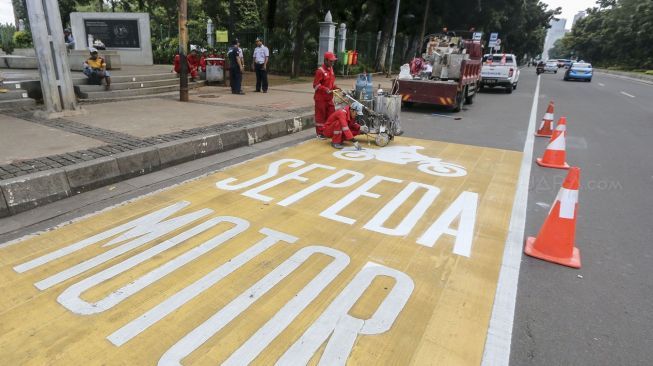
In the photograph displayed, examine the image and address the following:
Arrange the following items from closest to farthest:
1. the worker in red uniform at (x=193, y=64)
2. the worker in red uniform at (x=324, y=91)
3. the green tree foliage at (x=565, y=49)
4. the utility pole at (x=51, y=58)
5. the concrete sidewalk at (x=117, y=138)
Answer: the concrete sidewalk at (x=117, y=138) < the utility pole at (x=51, y=58) < the worker in red uniform at (x=324, y=91) < the worker in red uniform at (x=193, y=64) < the green tree foliage at (x=565, y=49)

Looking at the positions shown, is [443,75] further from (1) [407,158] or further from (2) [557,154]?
(1) [407,158]

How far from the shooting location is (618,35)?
6034cm

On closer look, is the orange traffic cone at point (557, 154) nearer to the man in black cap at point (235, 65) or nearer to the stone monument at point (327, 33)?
the man in black cap at point (235, 65)

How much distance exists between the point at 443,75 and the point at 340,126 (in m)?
7.51

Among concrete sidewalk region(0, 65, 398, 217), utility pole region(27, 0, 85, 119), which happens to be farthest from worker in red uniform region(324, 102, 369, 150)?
utility pole region(27, 0, 85, 119)

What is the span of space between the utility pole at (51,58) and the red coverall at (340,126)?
17.0 ft

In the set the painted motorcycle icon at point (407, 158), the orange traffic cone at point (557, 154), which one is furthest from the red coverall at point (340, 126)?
the orange traffic cone at point (557, 154)

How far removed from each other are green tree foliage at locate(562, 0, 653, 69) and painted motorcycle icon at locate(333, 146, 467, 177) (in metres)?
61.6

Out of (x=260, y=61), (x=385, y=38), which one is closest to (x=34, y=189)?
(x=260, y=61)

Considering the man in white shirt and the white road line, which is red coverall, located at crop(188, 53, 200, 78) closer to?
the man in white shirt

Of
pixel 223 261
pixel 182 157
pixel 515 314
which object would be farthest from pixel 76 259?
pixel 515 314

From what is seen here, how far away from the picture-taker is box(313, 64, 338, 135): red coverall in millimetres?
7759

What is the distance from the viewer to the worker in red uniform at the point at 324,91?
770 centimetres

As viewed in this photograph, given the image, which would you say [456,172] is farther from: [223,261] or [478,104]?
[478,104]
